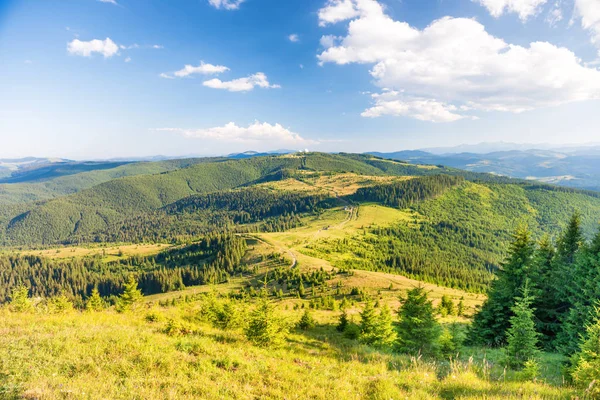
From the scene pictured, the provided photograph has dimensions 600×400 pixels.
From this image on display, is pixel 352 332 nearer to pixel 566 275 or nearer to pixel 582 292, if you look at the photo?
pixel 582 292

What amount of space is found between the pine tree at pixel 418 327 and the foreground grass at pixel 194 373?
10.5 metres

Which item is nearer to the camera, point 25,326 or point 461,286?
point 25,326

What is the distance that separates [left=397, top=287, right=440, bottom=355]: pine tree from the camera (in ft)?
74.3

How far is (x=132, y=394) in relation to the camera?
7.62m

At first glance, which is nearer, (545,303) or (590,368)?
(590,368)

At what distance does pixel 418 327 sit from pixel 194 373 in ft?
65.8

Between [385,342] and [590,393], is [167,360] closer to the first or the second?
[590,393]

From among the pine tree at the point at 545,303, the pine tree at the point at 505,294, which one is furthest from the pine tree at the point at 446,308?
the pine tree at the point at 545,303

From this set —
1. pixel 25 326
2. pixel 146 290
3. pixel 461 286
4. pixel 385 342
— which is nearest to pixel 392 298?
pixel 385 342


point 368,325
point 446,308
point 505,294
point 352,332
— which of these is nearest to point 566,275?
point 505,294

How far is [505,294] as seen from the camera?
28.1 metres

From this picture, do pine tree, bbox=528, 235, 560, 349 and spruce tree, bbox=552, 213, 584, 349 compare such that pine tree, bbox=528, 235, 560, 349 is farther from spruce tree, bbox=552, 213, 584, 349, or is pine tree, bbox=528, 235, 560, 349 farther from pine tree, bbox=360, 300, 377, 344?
pine tree, bbox=360, 300, 377, 344

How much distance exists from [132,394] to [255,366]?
4.19 meters

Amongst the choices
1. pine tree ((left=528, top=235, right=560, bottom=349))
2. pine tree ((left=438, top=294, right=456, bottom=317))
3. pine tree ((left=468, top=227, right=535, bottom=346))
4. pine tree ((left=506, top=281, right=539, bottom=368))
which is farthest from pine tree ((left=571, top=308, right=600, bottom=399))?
pine tree ((left=438, top=294, right=456, bottom=317))
